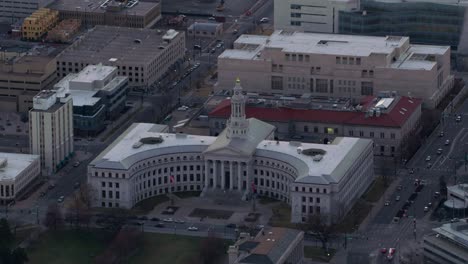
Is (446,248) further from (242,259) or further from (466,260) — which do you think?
(242,259)

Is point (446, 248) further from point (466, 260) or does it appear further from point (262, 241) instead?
point (262, 241)

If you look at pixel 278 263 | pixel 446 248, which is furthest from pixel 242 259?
pixel 446 248

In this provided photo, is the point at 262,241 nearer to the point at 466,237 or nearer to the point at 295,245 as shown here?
the point at 295,245

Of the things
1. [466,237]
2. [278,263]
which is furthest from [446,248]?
[278,263]
